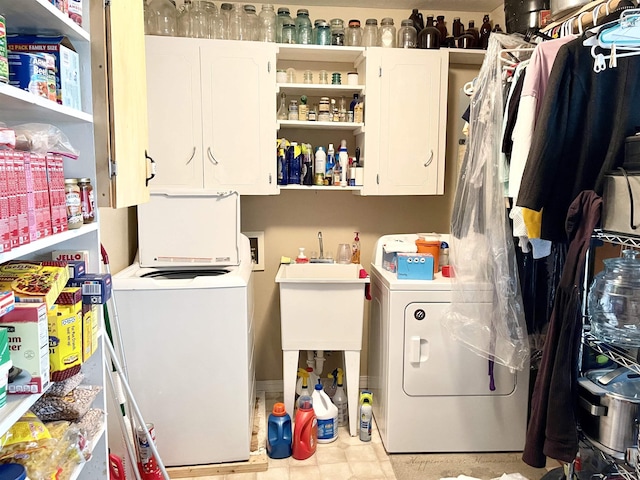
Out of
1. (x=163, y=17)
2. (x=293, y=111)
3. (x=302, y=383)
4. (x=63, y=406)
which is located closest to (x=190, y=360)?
(x=302, y=383)

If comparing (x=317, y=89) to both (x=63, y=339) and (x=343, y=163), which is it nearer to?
(x=343, y=163)

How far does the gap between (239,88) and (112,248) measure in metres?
1.06

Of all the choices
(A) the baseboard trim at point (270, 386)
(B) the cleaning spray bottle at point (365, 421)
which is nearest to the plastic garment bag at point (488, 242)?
(B) the cleaning spray bottle at point (365, 421)

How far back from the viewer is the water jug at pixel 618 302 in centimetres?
160

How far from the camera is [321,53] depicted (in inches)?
105

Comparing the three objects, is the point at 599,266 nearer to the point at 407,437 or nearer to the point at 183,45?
the point at 407,437

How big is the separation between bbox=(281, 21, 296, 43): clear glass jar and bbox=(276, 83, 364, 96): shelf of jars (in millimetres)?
252

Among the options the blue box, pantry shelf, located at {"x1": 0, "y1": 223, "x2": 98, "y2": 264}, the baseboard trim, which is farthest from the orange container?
pantry shelf, located at {"x1": 0, "y1": 223, "x2": 98, "y2": 264}

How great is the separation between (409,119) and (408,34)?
1.62ft

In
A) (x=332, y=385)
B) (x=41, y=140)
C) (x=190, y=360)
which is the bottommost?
(x=332, y=385)

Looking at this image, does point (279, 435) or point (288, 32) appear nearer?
point (279, 435)

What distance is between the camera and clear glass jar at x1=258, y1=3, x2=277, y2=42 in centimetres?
255

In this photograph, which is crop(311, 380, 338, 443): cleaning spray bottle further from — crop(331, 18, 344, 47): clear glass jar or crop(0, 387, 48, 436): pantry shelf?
crop(331, 18, 344, 47): clear glass jar

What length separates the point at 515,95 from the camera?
6.11 feet
